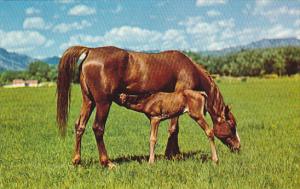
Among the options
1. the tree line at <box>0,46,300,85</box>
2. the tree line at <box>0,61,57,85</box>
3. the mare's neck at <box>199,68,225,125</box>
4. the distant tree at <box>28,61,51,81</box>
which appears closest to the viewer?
the mare's neck at <box>199,68,225,125</box>

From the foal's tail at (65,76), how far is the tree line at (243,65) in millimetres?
82301

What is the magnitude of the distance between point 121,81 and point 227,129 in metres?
2.74

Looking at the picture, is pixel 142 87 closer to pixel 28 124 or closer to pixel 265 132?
pixel 265 132

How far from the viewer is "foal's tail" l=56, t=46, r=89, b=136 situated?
30.5 ft

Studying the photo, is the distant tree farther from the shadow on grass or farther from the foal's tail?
the foal's tail

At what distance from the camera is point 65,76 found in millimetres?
9344

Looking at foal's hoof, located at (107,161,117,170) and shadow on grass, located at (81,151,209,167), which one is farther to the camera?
shadow on grass, located at (81,151,209,167)

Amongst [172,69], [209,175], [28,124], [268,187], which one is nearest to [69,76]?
[172,69]

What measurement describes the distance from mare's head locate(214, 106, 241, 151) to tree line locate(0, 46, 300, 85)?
8107 centimetres

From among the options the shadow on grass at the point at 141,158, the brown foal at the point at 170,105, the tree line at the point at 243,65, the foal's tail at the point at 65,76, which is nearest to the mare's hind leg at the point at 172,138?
the shadow on grass at the point at 141,158

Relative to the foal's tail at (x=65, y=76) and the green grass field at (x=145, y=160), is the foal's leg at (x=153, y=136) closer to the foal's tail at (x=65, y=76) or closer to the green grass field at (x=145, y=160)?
the green grass field at (x=145, y=160)

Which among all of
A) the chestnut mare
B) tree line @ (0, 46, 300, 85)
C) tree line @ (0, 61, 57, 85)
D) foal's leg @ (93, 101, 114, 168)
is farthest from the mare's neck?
tree line @ (0, 61, 57, 85)

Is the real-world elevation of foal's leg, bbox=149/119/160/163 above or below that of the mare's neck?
below

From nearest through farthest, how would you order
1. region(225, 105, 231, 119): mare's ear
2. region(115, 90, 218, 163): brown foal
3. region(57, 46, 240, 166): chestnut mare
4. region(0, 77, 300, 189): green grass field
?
region(0, 77, 300, 189): green grass field < region(57, 46, 240, 166): chestnut mare < region(115, 90, 218, 163): brown foal < region(225, 105, 231, 119): mare's ear
